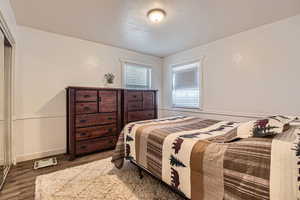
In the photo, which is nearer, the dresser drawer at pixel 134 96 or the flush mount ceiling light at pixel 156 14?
the flush mount ceiling light at pixel 156 14

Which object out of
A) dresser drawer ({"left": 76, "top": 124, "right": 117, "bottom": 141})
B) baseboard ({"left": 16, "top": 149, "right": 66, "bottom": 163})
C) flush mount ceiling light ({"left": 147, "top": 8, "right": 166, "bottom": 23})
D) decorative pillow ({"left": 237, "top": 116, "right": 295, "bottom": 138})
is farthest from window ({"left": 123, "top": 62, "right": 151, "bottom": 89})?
decorative pillow ({"left": 237, "top": 116, "right": 295, "bottom": 138})

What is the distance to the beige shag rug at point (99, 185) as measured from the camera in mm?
1686

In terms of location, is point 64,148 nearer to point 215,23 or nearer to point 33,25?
point 33,25

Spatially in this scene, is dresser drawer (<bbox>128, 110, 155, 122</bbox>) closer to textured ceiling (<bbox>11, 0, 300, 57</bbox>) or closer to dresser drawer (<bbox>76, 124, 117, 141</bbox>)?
dresser drawer (<bbox>76, 124, 117, 141</bbox>)

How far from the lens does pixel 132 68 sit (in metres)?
4.11

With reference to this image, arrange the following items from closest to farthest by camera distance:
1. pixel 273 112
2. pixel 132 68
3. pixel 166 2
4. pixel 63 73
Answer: pixel 166 2 → pixel 273 112 → pixel 63 73 → pixel 132 68

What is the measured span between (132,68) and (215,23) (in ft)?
7.47

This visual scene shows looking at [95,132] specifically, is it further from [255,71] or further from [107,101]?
[255,71]

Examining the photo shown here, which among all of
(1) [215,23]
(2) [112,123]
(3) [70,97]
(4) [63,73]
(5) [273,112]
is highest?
(1) [215,23]

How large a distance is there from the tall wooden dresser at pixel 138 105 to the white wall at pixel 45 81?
3.03ft

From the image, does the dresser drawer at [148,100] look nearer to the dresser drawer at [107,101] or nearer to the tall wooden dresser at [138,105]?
the tall wooden dresser at [138,105]

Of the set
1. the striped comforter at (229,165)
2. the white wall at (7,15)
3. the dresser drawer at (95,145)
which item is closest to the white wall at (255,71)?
the striped comforter at (229,165)

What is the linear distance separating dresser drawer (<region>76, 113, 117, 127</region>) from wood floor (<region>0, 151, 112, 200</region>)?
629 mm

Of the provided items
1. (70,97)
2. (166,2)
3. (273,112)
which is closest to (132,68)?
(70,97)
